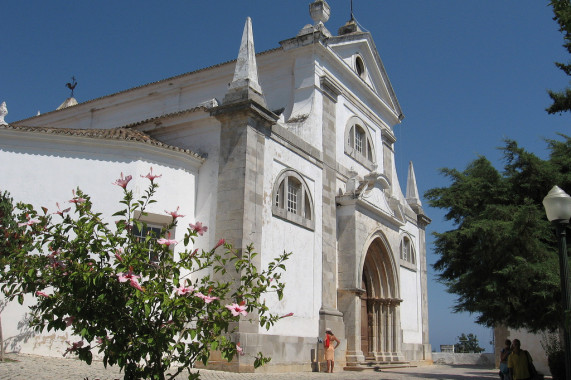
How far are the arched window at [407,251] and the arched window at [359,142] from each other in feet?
14.8

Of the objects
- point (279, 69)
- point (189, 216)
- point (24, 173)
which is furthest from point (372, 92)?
point (24, 173)

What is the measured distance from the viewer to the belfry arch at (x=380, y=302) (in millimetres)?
21984

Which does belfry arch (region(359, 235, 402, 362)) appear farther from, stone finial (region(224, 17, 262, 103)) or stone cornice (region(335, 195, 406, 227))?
stone finial (region(224, 17, 262, 103))

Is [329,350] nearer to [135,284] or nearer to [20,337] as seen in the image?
[20,337]

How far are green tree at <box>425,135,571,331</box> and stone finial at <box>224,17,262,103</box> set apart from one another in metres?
8.42

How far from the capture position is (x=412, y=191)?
29.1 m

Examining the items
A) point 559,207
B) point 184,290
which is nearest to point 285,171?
point 559,207

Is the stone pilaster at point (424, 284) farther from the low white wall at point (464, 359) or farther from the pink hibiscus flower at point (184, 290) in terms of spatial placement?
the pink hibiscus flower at point (184, 290)

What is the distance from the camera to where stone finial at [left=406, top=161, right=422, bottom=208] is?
2859 centimetres

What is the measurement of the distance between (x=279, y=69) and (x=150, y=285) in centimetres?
1627

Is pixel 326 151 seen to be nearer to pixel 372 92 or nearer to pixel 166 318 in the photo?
pixel 372 92

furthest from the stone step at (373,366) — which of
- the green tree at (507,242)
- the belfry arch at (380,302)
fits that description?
the green tree at (507,242)

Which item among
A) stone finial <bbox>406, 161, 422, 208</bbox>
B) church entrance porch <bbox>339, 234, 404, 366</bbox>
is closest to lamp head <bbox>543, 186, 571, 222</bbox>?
church entrance porch <bbox>339, 234, 404, 366</bbox>

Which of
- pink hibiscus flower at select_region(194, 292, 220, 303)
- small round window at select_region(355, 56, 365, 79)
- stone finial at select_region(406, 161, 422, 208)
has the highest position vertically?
small round window at select_region(355, 56, 365, 79)
